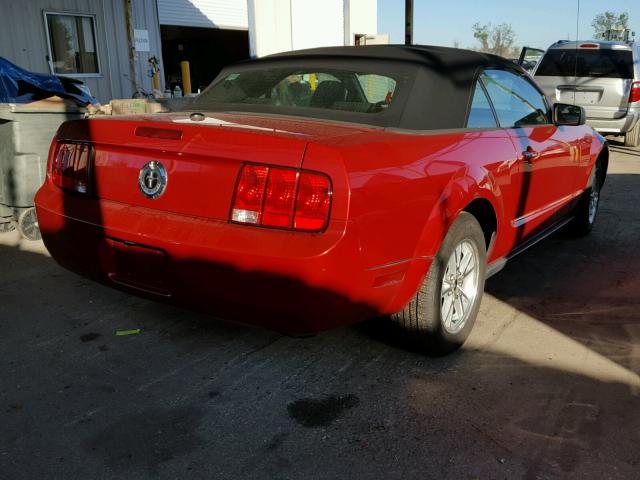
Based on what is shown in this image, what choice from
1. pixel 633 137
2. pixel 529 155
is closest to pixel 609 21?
pixel 633 137

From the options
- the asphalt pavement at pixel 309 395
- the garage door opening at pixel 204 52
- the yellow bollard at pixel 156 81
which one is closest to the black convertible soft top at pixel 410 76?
the asphalt pavement at pixel 309 395

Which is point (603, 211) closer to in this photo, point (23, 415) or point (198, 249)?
point (198, 249)

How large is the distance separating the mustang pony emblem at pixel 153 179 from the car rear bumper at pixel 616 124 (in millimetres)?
9438

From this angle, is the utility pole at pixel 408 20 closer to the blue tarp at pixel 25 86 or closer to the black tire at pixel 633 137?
the black tire at pixel 633 137

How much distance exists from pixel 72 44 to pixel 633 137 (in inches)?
434

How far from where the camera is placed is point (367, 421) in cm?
263

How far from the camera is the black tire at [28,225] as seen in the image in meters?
5.15

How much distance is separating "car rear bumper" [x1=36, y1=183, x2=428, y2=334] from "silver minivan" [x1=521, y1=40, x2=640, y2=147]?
895 centimetres

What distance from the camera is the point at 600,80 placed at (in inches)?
405

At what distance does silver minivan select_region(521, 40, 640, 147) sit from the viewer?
10.2 metres

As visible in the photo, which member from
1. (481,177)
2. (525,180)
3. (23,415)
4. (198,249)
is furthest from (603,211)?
(23,415)

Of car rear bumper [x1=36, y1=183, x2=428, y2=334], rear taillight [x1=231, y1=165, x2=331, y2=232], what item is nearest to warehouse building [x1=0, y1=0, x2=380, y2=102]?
car rear bumper [x1=36, y1=183, x2=428, y2=334]

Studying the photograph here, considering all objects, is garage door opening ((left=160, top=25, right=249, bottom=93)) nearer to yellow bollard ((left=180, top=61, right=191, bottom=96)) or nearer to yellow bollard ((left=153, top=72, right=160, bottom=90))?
yellow bollard ((left=180, top=61, right=191, bottom=96))

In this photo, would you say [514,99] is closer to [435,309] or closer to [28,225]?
[435,309]
